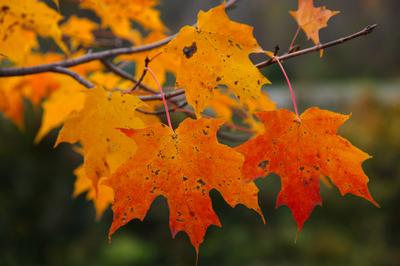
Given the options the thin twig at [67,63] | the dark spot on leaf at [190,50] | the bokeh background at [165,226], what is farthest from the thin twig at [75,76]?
the bokeh background at [165,226]

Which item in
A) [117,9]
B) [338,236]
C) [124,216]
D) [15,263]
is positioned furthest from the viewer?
[338,236]

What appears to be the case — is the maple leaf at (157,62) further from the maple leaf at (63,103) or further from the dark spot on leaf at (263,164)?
the dark spot on leaf at (263,164)

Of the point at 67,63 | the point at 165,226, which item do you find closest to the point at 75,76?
the point at 67,63

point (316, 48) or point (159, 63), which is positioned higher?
point (159, 63)

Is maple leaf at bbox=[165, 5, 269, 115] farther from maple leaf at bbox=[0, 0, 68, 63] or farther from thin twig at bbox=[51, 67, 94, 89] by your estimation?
maple leaf at bbox=[0, 0, 68, 63]

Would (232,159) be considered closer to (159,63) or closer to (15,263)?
(159,63)

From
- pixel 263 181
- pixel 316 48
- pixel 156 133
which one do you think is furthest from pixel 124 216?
pixel 263 181
